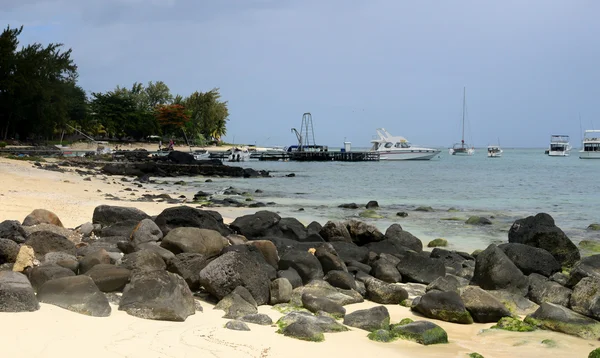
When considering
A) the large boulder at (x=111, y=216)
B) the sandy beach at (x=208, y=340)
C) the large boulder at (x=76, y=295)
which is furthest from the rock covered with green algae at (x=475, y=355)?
the large boulder at (x=111, y=216)

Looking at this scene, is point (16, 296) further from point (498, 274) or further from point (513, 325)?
point (498, 274)

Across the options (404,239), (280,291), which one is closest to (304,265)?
(280,291)

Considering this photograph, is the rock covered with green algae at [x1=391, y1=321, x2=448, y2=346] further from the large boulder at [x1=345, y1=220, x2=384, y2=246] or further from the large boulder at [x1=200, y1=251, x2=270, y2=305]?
the large boulder at [x1=345, y1=220, x2=384, y2=246]

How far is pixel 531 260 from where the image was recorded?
934 centimetres

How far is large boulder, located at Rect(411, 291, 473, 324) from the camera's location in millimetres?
6715

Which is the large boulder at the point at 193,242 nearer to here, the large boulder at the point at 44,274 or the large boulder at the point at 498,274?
the large boulder at the point at 44,274

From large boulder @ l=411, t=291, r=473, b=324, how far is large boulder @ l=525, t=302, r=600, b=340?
77 centimetres

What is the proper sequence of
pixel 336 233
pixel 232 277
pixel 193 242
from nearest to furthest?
pixel 232 277 < pixel 193 242 < pixel 336 233

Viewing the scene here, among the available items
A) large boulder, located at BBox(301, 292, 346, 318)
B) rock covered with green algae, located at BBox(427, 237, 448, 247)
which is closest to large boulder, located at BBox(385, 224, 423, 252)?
rock covered with green algae, located at BBox(427, 237, 448, 247)

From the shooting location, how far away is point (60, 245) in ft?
26.0

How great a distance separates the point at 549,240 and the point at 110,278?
7881 millimetres

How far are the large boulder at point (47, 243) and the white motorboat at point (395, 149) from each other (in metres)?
72.2

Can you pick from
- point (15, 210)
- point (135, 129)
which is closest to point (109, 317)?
point (15, 210)

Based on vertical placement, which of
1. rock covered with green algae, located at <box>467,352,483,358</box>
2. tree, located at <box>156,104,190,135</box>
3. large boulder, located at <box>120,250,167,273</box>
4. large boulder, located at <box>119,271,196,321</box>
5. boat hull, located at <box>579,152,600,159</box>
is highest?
tree, located at <box>156,104,190,135</box>
